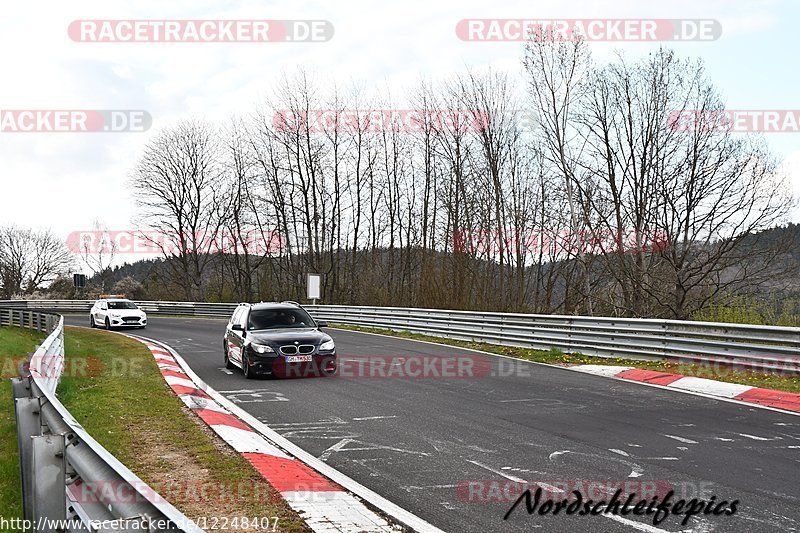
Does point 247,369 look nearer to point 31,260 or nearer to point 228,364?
point 228,364

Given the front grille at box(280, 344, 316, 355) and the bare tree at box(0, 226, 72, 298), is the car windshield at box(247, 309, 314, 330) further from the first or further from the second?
the bare tree at box(0, 226, 72, 298)

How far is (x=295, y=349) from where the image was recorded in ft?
43.1

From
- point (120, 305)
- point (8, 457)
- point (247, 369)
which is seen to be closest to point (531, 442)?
point (8, 457)

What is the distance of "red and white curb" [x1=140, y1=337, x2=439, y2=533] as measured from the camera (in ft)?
16.1

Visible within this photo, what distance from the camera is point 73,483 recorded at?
3.75m

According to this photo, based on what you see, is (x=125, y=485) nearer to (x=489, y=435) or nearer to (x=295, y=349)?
(x=489, y=435)

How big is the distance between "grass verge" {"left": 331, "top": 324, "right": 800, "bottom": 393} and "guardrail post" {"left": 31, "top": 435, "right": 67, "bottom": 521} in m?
10.8

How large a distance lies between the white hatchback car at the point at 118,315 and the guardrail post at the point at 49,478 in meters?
29.4

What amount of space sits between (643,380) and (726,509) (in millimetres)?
7862

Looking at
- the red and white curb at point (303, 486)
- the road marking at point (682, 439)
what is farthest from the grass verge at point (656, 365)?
the red and white curb at point (303, 486)

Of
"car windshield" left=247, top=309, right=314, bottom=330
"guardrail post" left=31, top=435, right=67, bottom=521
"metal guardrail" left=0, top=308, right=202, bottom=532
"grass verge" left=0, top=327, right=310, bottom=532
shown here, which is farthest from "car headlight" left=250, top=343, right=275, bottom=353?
"guardrail post" left=31, top=435, right=67, bottom=521

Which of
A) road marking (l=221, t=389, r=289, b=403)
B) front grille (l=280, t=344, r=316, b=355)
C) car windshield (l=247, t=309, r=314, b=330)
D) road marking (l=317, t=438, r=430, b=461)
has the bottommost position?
road marking (l=221, t=389, r=289, b=403)

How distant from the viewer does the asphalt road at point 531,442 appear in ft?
17.2

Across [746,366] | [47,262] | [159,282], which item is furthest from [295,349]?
[47,262]
